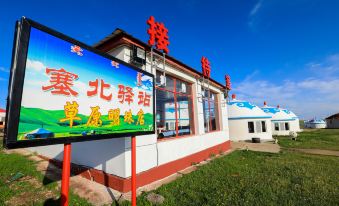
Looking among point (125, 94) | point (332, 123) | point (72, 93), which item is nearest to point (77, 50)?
point (72, 93)

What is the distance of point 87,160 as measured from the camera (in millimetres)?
7020

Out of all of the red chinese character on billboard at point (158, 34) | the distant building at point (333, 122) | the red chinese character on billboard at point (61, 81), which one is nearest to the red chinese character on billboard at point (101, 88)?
the red chinese character on billboard at point (61, 81)

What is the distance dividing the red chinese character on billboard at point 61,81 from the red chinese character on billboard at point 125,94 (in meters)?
1.12

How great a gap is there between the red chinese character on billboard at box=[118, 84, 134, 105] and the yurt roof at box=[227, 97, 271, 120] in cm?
2126

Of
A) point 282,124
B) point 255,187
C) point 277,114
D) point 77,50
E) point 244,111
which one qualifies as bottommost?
point 255,187

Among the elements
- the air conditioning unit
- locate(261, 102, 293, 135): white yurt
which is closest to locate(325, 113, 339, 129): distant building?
locate(261, 102, 293, 135): white yurt

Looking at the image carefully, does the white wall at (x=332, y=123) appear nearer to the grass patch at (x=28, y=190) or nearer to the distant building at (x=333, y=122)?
the distant building at (x=333, y=122)

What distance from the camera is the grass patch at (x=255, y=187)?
5195 millimetres

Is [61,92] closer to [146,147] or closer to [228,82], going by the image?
[146,147]

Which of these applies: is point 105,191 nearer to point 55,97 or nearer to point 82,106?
point 82,106

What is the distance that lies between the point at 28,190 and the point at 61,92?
17.0ft

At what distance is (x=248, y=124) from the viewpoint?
22.9 m

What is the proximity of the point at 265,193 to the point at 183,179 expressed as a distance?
9.15 feet

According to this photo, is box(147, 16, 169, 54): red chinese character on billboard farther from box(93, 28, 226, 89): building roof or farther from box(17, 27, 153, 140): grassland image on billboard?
box(17, 27, 153, 140): grassland image on billboard
